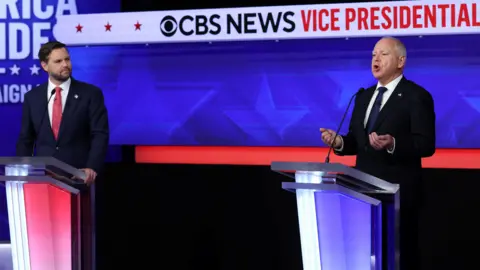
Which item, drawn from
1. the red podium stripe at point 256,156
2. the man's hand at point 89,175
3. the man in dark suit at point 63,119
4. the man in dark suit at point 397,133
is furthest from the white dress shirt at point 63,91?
the man in dark suit at point 397,133

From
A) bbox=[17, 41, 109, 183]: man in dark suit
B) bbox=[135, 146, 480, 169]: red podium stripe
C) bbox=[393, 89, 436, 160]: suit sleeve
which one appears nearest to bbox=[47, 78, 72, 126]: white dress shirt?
bbox=[17, 41, 109, 183]: man in dark suit

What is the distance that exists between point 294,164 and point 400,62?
955 mm

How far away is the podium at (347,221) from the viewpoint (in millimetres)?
3102

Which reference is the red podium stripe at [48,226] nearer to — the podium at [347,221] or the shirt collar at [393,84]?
the podium at [347,221]

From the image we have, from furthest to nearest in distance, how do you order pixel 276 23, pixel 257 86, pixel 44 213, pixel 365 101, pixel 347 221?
pixel 257 86
pixel 276 23
pixel 365 101
pixel 44 213
pixel 347 221

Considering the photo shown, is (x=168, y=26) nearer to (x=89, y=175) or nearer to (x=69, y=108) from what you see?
(x=69, y=108)

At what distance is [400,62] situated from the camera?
3.78m

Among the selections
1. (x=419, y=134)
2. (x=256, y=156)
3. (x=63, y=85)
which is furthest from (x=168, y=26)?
(x=419, y=134)

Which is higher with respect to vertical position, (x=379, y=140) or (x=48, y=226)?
(x=379, y=140)

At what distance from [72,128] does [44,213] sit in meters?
0.76

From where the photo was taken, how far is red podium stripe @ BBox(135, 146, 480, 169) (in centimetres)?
499

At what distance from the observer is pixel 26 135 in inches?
171

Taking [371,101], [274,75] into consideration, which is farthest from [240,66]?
[371,101]

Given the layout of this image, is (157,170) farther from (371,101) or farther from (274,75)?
(371,101)
